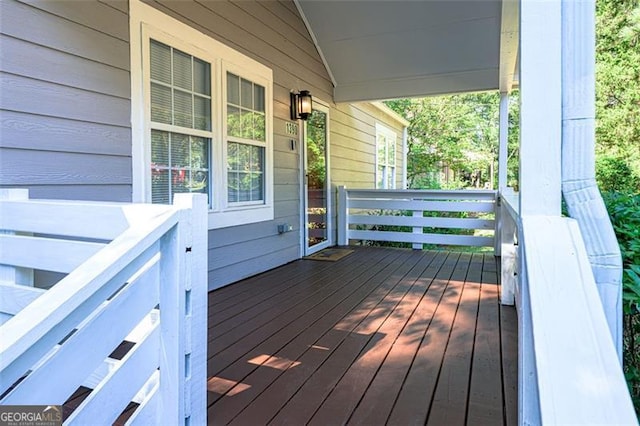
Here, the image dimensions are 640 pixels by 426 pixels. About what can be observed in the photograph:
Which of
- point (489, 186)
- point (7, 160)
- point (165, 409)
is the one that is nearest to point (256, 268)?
point (7, 160)

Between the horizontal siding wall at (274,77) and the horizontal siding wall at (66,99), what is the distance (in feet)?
2.04

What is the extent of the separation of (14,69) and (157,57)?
1011mm

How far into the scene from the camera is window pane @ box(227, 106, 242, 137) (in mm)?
3723

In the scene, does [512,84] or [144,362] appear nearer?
[144,362]

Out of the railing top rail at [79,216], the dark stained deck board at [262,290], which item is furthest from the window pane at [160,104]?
the dark stained deck board at [262,290]

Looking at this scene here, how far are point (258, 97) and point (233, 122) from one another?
556 mm

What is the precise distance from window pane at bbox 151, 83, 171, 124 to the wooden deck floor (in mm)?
1462

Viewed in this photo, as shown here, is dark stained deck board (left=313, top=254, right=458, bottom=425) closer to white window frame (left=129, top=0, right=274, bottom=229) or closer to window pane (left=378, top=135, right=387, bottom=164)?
white window frame (left=129, top=0, right=274, bottom=229)

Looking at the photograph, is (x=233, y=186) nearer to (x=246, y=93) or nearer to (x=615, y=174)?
(x=246, y=93)

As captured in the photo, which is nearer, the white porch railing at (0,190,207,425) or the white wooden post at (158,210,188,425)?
the white porch railing at (0,190,207,425)

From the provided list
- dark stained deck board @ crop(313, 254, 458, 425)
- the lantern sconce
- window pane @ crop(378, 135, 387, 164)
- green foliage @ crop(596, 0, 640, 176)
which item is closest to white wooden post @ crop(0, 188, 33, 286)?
dark stained deck board @ crop(313, 254, 458, 425)

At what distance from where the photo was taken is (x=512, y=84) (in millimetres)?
5246

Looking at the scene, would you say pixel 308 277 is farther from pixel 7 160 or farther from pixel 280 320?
pixel 7 160

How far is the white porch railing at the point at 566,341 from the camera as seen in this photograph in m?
0.61
